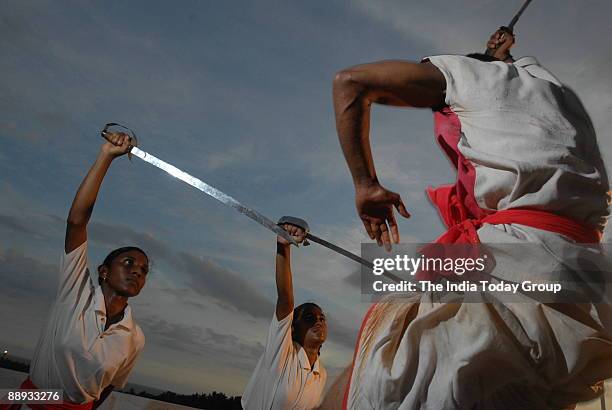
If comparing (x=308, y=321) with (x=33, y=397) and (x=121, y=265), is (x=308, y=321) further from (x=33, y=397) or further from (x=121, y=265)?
(x=33, y=397)

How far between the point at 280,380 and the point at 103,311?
623mm

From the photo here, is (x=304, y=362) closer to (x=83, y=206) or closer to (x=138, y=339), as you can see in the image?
(x=138, y=339)

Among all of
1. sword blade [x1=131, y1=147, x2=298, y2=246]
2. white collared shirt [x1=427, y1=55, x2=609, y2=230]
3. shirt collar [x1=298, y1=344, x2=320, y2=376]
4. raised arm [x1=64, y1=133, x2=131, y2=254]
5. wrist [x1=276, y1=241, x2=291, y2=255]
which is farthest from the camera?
shirt collar [x1=298, y1=344, x2=320, y2=376]

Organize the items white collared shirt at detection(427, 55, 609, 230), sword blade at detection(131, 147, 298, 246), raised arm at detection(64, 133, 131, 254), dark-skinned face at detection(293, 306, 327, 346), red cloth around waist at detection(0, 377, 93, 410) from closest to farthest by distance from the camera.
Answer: white collared shirt at detection(427, 55, 609, 230), sword blade at detection(131, 147, 298, 246), red cloth around waist at detection(0, 377, 93, 410), raised arm at detection(64, 133, 131, 254), dark-skinned face at detection(293, 306, 327, 346)

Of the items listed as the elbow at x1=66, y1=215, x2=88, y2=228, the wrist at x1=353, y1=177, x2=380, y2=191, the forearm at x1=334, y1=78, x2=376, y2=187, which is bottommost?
the wrist at x1=353, y1=177, x2=380, y2=191

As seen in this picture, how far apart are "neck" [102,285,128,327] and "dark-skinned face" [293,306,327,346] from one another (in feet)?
2.14

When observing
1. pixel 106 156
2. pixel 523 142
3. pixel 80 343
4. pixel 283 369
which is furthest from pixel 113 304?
pixel 523 142

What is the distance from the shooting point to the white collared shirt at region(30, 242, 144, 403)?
5.00ft

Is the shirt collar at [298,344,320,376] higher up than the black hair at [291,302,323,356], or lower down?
lower down

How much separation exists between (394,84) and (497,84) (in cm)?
9

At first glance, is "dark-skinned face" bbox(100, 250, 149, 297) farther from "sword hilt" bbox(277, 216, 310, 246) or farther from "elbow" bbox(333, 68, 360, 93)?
"elbow" bbox(333, 68, 360, 93)

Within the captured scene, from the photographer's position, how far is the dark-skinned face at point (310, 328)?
197 cm

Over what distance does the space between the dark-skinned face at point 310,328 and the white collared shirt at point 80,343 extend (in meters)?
0.60

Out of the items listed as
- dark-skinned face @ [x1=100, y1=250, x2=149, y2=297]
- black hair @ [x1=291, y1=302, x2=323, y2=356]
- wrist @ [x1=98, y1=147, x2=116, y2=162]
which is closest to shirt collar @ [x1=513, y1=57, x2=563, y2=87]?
wrist @ [x1=98, y1=147, x2=116, y2=162]
